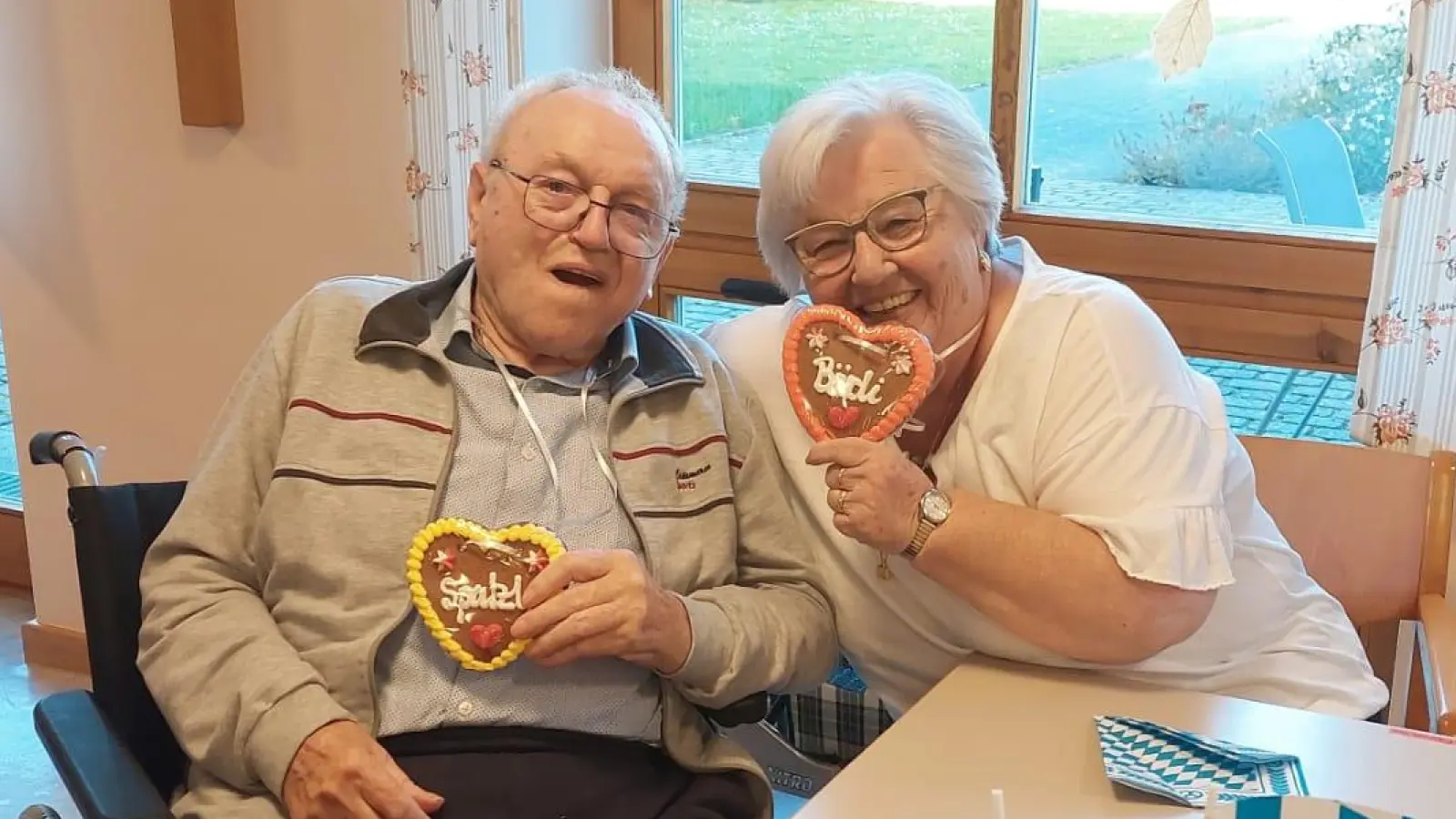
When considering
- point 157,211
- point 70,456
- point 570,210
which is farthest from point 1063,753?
point 157,211

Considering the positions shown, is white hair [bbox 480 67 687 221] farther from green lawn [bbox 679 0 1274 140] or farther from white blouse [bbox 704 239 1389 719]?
green lawn [bbox 679 0 1274 140]

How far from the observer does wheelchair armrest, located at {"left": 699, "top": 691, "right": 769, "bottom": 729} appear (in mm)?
1754

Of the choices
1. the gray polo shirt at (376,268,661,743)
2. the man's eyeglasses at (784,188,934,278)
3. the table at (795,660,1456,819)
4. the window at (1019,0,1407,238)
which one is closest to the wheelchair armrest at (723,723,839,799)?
the gray polo shirt at (376,268,661,743)

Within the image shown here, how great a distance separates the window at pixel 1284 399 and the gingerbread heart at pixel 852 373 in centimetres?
110

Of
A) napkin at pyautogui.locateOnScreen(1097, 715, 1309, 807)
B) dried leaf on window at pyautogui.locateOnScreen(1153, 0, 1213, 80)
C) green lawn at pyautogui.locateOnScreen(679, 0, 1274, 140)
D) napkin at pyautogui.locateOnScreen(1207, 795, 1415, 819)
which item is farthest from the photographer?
green lawn at pyautogui.locateOnScreen(679, 0, 1274, 140)

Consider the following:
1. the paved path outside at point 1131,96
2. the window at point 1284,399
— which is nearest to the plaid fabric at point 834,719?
the window at point 1284,399

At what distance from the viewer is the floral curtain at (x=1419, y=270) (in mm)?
2035

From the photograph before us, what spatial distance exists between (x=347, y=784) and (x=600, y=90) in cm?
89

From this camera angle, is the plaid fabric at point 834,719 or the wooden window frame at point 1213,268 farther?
the wooden window frame at point 1213,268

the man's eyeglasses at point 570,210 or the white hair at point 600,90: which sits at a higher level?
the white hair at point 600,90

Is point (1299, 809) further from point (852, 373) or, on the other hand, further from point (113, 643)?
point (113, 643)

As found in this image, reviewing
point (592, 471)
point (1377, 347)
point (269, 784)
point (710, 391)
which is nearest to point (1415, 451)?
point (1377, 347)

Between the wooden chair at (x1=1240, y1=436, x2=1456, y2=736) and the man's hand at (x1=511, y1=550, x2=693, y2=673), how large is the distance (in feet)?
3.32

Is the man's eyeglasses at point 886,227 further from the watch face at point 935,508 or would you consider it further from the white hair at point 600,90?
the watch face at point 935,508
